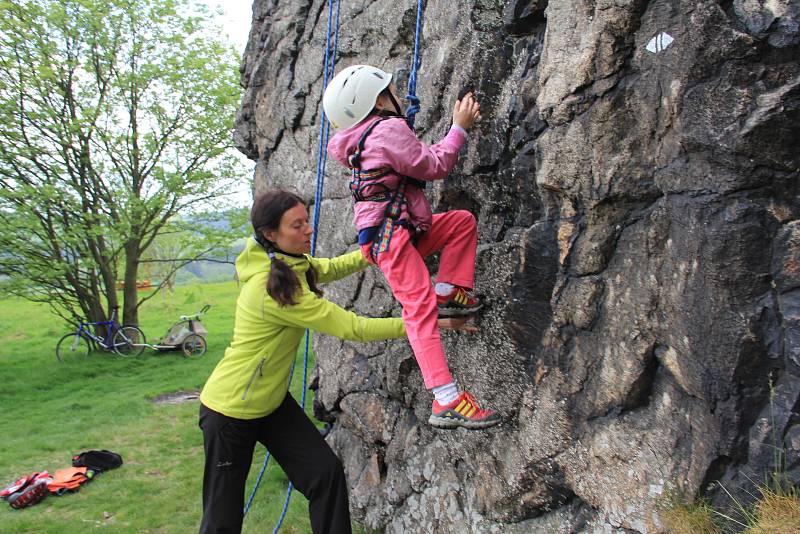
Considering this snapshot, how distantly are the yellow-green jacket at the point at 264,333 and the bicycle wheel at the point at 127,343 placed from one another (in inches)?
524

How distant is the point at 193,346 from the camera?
16078 mm

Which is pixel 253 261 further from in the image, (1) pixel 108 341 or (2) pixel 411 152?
(1) pixel 108 341

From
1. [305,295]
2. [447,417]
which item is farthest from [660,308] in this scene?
[305,295]

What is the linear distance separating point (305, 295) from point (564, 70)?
6.95 ft

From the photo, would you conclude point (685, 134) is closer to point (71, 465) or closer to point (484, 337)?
point (484, 337)

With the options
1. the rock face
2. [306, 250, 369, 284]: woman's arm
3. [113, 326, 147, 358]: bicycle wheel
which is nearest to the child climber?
[306, 250, 369, 284]: woman's arm

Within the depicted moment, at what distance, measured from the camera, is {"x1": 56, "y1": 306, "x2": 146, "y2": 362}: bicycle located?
Answer: 15.7 metres

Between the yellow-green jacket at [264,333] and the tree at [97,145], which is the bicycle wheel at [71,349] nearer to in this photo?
the tree at [97,145]

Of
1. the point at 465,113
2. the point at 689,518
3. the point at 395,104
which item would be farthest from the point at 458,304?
the point at 689,518

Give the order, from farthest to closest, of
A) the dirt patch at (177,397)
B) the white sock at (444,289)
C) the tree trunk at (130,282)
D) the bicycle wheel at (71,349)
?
the tree trunk at (130,282), the bicycle wheel at (71,349), the dirt patch at (177,397), the white sock at (444,289)

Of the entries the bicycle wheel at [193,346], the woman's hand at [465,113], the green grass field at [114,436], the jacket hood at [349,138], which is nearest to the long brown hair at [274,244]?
the jacket hood at [349,138]

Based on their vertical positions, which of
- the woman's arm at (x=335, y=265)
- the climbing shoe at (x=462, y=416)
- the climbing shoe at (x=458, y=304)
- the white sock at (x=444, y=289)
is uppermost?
the woman's arm at (x=335, y=265)

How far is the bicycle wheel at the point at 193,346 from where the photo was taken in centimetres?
1591

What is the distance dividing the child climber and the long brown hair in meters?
0.47
